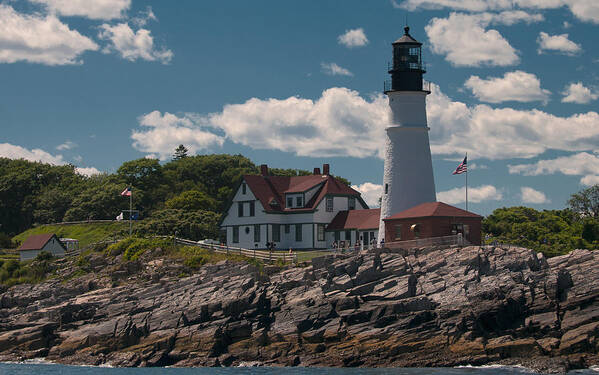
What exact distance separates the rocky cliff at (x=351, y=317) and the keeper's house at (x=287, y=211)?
39.6 feet

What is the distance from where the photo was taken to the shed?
2608 inches

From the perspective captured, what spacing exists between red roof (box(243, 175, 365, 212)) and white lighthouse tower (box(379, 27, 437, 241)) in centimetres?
1049

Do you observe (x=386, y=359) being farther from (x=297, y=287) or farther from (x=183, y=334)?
(x=183, y=334)

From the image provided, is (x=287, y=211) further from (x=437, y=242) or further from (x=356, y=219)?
(x=437, y=242)

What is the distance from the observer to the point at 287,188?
6588cm

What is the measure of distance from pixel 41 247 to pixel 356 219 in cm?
2487

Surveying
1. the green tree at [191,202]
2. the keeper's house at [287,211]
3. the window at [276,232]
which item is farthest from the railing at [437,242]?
the green tree at [191,202]

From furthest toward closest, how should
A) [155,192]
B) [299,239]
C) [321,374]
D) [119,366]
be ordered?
[155,192] < [299,239] < [119,366] < [321,374]

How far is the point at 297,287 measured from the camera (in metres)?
46.8

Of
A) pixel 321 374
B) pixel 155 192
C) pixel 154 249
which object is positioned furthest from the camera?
pixel 155 192

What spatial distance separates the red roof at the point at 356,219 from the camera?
6000cm

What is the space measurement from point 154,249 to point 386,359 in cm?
2353

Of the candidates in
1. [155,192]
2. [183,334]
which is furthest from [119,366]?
[155,192]

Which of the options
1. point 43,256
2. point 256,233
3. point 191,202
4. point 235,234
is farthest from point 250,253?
point 191,202
